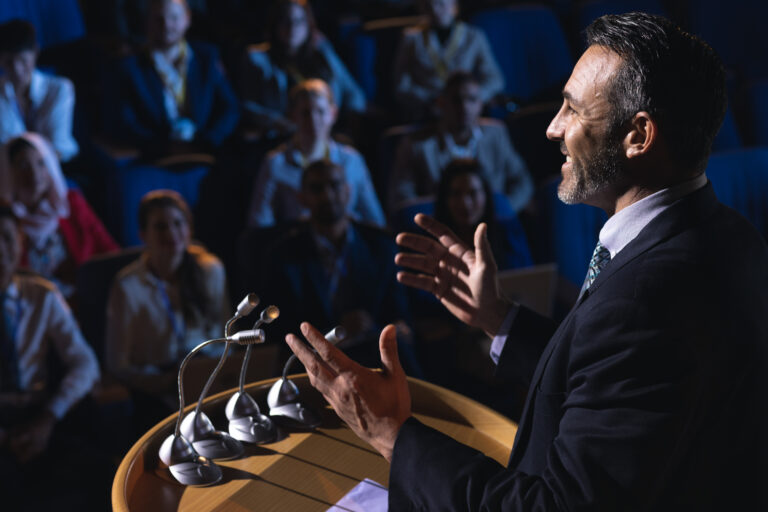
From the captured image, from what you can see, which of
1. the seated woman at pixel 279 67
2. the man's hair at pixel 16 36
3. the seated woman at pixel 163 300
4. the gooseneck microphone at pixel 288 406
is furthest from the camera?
the seated woman at pixel 279 67

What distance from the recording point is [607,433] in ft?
1.12

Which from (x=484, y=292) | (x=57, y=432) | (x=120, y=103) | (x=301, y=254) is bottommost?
(x=57, y=432)

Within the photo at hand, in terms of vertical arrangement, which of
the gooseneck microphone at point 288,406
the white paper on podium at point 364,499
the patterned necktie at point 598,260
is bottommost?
the white paper on podium at point 364,499

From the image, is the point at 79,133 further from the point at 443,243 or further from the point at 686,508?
the point at 686,508

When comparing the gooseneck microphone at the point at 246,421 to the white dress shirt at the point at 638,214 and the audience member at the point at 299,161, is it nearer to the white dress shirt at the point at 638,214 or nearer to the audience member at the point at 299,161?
the white dress shirt at the point at 638,214

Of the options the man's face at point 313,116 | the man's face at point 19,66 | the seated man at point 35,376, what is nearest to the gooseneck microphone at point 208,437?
the seated man at point 35,376

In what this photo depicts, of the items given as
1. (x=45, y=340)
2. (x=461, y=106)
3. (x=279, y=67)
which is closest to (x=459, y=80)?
(x=461, y=106)

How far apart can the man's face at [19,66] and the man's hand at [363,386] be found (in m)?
1.09

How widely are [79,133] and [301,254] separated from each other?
1.86 feet

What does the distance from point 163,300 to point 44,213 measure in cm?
28

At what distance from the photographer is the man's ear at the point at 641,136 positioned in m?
0.39

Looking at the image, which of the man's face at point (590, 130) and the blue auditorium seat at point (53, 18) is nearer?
the man's face at point (590, 130)

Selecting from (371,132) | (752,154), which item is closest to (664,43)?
(752,154)

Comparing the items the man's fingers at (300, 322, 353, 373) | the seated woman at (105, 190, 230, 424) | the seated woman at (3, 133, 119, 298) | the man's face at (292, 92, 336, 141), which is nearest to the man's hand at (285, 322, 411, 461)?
the man's fingers at (300, 322, 353, 373)
